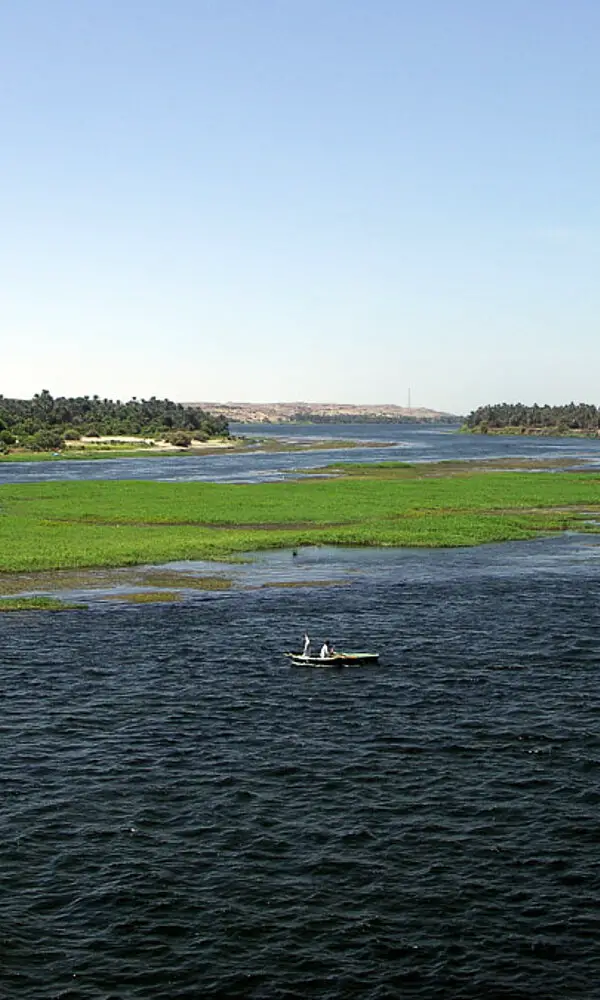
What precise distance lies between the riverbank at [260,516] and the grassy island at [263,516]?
0.42 feet

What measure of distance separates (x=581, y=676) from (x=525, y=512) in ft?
221

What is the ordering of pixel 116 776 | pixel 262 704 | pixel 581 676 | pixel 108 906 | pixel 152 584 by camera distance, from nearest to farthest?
pixel 108 906 < pixel 116 776 < pixel 262 704 < pixel 581 676 < pixel 152 584

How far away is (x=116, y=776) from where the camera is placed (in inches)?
1398

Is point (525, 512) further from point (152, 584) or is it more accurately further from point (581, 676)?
point (581, 676)

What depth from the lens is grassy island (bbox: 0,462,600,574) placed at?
8612 centimetres

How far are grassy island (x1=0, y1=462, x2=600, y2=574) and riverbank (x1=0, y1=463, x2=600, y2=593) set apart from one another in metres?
0.13

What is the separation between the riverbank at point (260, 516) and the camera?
85500 mm

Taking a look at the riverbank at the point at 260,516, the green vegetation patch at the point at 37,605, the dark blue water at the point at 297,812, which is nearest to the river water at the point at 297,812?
the dark blue water at the point at 297,812

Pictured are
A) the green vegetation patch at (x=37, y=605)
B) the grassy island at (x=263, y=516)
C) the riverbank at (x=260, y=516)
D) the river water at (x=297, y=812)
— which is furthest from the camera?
the grassy island at (x=263, y=516)

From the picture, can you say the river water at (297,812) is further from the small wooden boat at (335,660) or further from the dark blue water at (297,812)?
the small wooden boat at (335,660)

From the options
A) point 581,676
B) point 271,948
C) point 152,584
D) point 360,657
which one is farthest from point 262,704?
point 152,584

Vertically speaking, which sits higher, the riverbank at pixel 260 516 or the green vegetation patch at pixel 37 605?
the riverbank at pixel 260 516

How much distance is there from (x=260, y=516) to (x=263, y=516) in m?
0.34

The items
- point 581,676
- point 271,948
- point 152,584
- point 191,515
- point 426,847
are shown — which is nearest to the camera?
point 271,948
